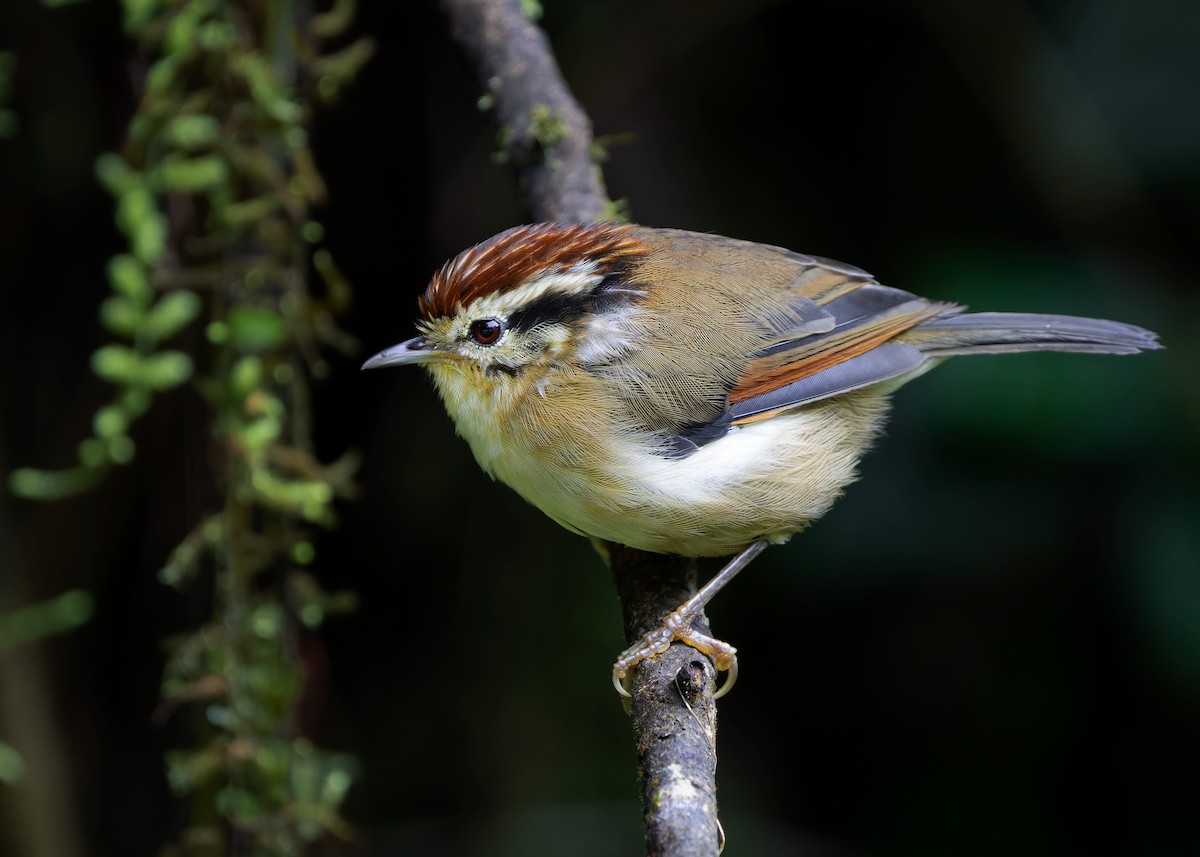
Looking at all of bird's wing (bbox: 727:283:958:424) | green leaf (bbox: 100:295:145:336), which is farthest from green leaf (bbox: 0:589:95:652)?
bird's wing (bbox: 727:283:958:424)

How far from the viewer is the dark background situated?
3.92 m

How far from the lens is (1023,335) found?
3.40m

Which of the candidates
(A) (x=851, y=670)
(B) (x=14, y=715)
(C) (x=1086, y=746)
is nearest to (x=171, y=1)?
(B) (x=14, y=715)

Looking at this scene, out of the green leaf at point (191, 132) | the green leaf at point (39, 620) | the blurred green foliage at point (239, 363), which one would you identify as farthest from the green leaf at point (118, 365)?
the green leaf at point (39, 620)

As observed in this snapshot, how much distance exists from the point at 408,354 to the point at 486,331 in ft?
0.72

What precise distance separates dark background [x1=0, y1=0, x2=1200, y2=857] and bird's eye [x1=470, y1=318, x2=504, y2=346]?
0.94 metres

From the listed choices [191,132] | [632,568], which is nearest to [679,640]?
[632,568]

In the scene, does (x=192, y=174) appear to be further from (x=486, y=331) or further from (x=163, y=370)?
(x=486, y=331)

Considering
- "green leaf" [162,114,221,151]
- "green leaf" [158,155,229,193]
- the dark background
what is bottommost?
the dark background

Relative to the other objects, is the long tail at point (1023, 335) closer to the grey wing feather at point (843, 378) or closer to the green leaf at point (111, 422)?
the grey wing feather at point (843, 378)

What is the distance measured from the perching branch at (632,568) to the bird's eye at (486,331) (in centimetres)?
49

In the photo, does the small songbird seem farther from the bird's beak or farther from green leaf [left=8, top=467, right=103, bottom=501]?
green leaf [left=8, top=467, right=103, bottom=501]

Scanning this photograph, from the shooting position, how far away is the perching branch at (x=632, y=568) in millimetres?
1974

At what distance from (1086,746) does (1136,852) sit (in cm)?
40
